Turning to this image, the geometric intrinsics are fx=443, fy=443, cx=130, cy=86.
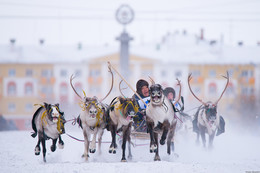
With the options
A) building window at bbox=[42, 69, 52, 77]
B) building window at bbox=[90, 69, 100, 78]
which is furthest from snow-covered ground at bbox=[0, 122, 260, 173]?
building window at bbox=[42, 69, 52, 77]

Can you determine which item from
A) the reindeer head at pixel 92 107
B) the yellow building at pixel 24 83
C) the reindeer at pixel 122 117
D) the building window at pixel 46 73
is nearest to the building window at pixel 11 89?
the yellow building at pixel 24 83

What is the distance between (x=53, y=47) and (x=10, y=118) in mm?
10942

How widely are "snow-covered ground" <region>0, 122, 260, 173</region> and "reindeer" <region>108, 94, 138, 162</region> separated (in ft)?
2.03

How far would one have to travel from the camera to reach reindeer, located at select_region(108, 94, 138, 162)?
1183cm

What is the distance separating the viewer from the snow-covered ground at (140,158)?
36.4 ft

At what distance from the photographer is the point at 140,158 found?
13508 mm

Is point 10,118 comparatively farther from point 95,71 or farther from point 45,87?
point 95,71

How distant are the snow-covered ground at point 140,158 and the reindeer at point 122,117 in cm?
62

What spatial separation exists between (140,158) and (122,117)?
2141mm

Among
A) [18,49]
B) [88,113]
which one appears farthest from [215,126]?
[18,49]

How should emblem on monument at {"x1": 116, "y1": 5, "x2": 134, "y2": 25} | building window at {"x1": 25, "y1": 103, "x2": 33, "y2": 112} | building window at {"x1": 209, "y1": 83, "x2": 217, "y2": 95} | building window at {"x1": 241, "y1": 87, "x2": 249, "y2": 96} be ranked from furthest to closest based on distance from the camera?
building window at {"x1": 209, "y1": 83, "x2": 217, "y2": 95}
building window at {"x1": 241, "y1": 87, "x2": 249, "y2": 96}
building window at {"x1": 25, "y1": 103, "x2": 33, "y2": 112}
emblem on monument at {"x1": 116, "y1": 5, "x2": 134, "y2": 25}

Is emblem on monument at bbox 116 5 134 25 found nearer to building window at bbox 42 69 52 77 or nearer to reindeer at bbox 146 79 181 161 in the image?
reindeer at bbox 146 79 181 161

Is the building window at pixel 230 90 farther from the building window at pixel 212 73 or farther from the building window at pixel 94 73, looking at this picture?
the building window at pixel 94 73

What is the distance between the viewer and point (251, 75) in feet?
183
